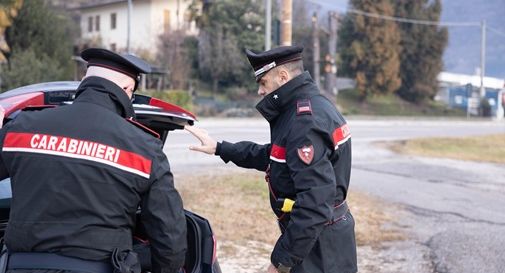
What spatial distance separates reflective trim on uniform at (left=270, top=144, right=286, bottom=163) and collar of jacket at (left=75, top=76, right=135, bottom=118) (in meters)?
0.82

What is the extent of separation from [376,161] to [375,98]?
36.3m

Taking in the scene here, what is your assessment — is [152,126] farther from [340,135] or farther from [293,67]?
[340,135]

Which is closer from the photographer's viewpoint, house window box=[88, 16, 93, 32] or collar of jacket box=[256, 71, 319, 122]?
collar of jacket box=[256, 71, 319, 122]

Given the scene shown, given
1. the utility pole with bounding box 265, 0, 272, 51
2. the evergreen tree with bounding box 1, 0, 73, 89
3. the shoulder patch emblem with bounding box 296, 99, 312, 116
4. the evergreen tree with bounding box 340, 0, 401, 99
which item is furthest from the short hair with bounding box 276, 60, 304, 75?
the evergreen tree with bounding box 340, 0, 401, 99

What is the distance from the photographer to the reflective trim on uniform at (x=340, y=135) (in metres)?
3.25

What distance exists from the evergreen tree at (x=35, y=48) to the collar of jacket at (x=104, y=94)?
28.0 m

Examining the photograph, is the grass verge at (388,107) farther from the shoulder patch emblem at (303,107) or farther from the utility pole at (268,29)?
the shoulder patch emblem at (303,107)

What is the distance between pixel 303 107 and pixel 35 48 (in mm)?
30096

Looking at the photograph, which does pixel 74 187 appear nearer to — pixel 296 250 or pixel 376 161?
pixel 296 250

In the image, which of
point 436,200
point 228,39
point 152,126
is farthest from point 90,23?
point 152,126

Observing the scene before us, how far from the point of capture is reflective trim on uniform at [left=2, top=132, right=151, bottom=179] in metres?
2.63

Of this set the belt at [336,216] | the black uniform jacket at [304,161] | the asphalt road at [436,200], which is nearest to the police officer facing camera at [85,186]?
the black uniform jacket at [304,161]

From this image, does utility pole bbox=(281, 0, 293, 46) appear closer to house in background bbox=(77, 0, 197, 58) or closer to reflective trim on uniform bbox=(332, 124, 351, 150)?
reflective trim on uniform bbox=(332, 124, 351, 150)

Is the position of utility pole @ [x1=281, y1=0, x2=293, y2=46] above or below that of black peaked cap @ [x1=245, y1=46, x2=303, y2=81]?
above
